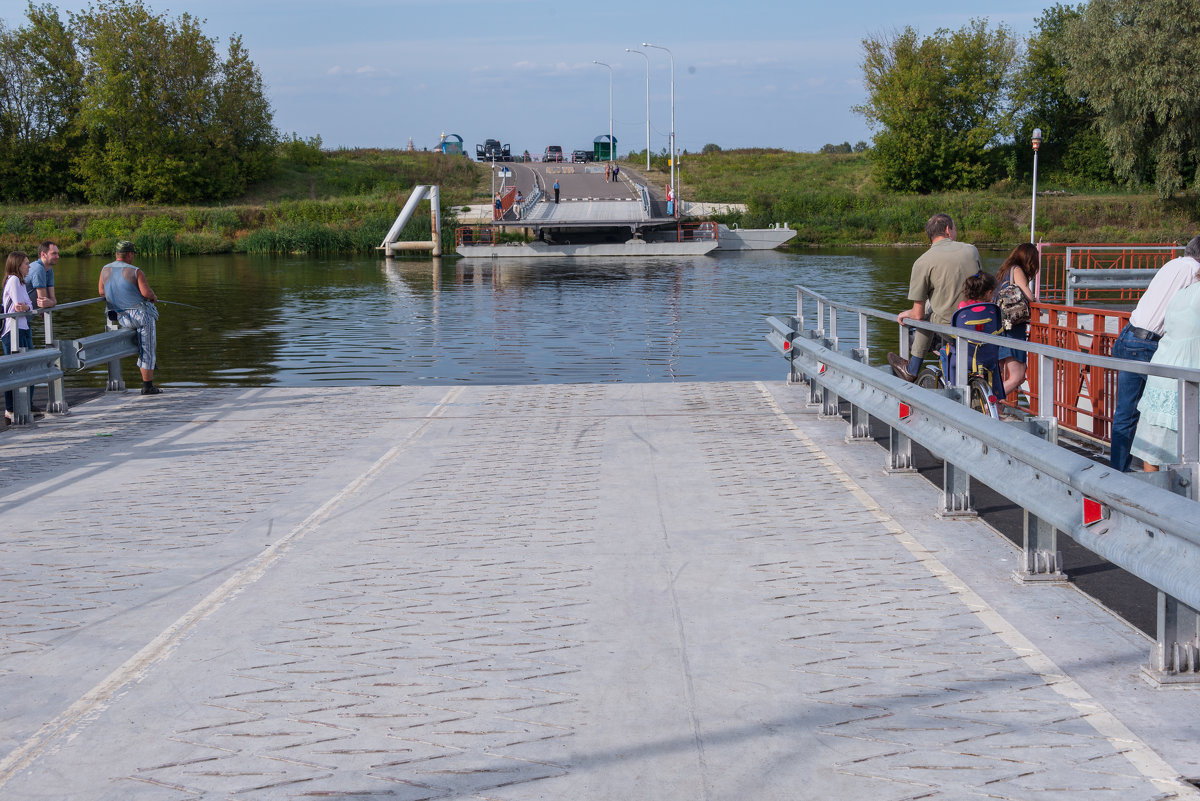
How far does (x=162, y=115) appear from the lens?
93.7 meters

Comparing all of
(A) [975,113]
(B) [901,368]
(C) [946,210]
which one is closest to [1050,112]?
(A) [975,113]

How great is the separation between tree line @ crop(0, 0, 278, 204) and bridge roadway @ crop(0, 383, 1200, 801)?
290 ft

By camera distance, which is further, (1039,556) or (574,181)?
(574,181)

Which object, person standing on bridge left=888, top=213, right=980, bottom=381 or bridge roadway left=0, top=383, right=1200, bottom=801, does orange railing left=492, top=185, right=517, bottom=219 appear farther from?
bridge roadway left=0, top=383, right=1200, bottom=801

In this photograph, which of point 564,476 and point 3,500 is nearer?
point 3,500

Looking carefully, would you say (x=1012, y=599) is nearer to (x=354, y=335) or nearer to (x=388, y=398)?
(x=388, y=398)

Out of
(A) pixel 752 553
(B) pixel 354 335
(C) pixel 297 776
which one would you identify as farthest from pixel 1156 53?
(C) pixel 297 776

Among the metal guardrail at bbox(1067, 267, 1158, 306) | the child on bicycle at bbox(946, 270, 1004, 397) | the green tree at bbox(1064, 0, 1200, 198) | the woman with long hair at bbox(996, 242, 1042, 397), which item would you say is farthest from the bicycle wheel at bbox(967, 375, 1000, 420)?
the green tree at bbox(1064, 0, 1200, 198)

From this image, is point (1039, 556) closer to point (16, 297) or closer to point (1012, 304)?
point (1012, 304)

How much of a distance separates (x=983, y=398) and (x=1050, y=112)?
89201mm

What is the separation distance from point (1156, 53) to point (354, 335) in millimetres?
43392

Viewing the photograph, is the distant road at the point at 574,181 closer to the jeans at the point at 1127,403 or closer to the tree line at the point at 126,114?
the tree line at the point at 126,114

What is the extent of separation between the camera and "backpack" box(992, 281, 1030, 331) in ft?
33.2

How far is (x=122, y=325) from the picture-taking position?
48.5 ft
